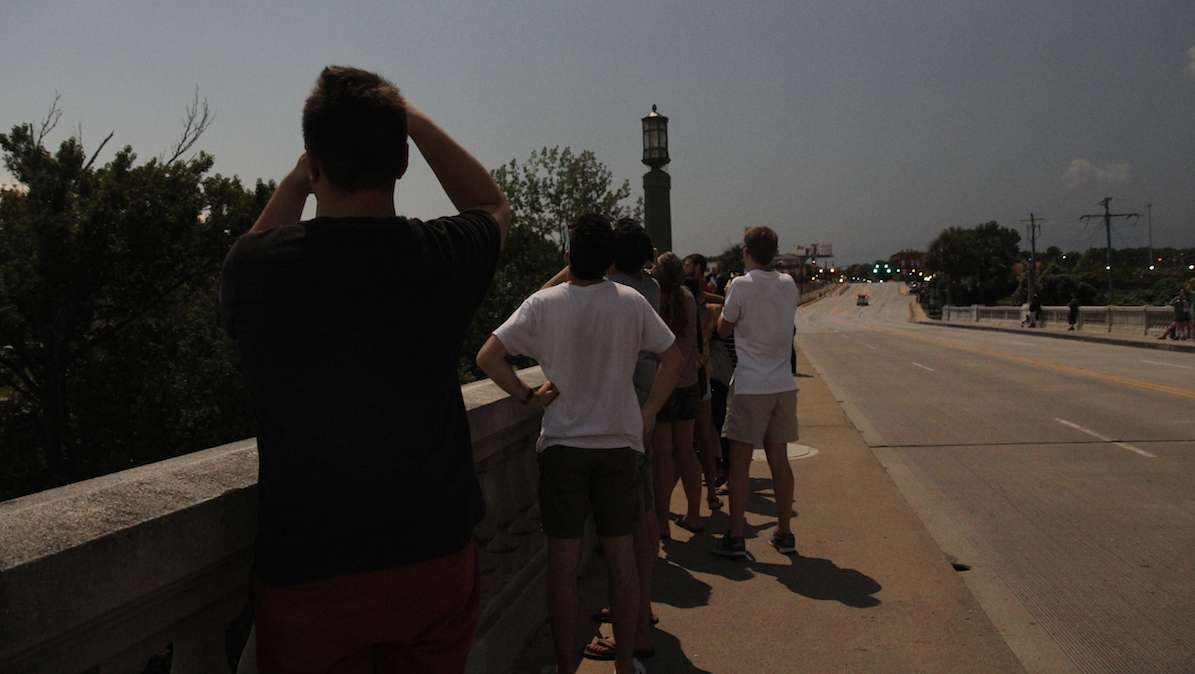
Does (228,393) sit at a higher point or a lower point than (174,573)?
lower

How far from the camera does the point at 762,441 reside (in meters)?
6.18

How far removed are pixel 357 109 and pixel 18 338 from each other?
33.9 meters

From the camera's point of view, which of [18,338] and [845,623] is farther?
[18,338]

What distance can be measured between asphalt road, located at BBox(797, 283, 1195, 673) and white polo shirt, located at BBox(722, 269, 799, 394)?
1706 mm

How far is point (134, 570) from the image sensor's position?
75.5 inches

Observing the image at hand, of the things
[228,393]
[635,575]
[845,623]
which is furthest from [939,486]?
[228,393]

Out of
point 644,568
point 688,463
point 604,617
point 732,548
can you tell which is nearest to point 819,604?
point 732,548

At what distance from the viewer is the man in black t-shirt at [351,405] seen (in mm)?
1877

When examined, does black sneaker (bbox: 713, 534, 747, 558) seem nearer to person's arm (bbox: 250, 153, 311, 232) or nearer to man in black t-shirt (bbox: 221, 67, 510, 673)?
man in black t-shirt (bbox: 221, 67, 510, 673)

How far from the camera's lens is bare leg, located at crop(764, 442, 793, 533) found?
20.4 ft

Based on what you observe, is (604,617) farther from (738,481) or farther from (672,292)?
(672,292)

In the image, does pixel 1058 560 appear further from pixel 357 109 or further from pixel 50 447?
pixel 50 447

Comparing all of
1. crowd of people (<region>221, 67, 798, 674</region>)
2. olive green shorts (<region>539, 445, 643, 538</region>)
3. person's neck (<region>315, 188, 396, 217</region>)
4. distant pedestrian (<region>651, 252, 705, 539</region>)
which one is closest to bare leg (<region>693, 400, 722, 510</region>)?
distant pedestrian (<region>651, 252, 705, 539</region>)

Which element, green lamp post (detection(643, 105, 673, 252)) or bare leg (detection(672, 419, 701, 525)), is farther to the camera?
green lamp post (detection(643, 105, 673, 252))
